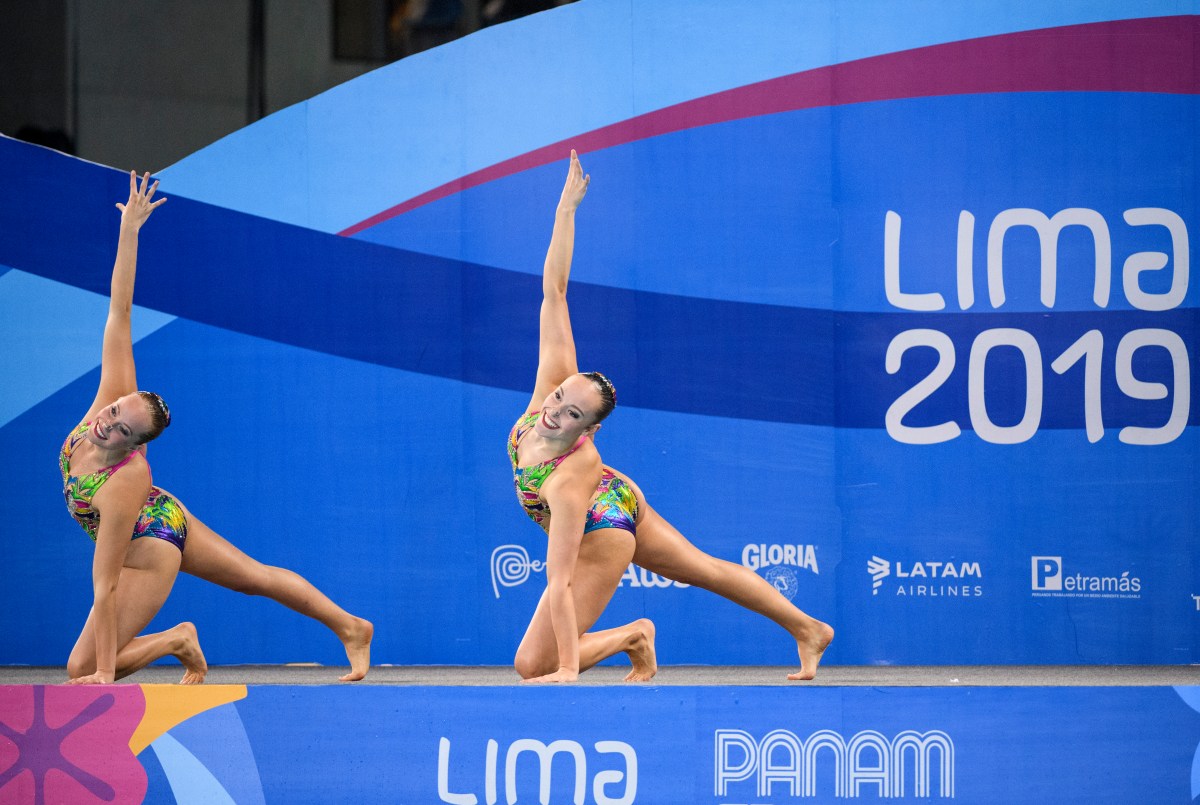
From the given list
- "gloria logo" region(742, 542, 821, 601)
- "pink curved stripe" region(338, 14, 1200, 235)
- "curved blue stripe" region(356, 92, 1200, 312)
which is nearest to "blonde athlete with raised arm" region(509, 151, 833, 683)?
"gloria logo" region(742, 542, 821, 601)

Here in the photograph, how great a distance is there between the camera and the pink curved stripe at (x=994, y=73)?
6.54 metres

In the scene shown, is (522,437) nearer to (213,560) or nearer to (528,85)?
(213,560)

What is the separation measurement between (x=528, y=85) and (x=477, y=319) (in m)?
1.20

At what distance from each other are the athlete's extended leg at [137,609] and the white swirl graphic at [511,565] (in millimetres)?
1846

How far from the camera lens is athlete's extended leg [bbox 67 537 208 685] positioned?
5188mm

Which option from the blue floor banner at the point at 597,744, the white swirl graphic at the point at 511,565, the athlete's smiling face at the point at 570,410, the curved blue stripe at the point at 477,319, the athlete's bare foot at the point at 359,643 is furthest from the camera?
the white swirl graphic at the point at 511,565

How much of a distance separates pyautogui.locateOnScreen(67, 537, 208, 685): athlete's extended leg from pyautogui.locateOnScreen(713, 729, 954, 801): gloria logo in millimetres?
2295

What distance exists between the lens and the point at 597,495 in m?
5.11

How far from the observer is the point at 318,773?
442cm

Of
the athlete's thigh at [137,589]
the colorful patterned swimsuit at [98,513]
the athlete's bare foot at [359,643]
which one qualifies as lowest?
the athlete's bare foot at [359,643]

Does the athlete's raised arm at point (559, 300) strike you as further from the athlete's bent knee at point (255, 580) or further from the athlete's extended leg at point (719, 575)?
the athlete's bent knee at point (255, 580)

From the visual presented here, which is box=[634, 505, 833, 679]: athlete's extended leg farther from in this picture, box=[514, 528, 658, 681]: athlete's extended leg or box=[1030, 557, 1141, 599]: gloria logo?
box=[1030, 557, 1141, 599]: gloria logo

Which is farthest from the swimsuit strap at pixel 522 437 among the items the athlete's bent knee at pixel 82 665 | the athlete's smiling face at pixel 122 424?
the athlete's bent knee at pixel 82 665

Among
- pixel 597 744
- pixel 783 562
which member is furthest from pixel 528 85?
pixel 597 744
